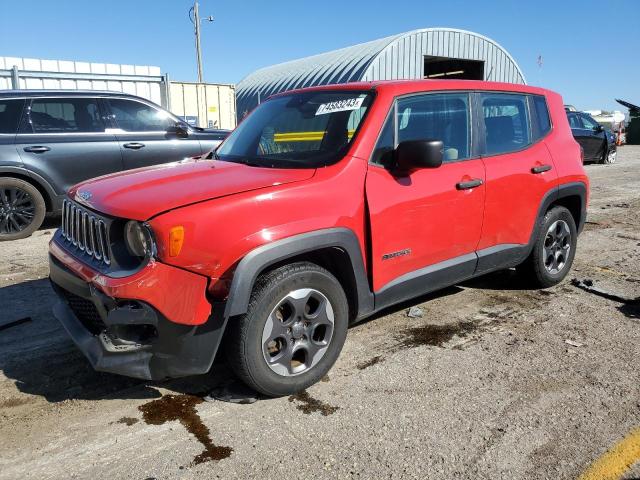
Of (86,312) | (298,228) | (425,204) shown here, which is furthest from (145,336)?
(425,204)

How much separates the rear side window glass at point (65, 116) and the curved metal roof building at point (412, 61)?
12.1m

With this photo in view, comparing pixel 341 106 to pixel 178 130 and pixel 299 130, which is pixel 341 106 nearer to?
pixel 299 130

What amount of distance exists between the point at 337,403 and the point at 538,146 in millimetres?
2834

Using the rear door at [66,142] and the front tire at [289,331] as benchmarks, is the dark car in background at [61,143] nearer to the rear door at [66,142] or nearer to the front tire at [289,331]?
the rear door at [66,142]

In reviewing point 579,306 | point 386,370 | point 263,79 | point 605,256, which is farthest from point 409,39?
point 386,370

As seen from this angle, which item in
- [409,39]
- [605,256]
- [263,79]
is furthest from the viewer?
[263,79]

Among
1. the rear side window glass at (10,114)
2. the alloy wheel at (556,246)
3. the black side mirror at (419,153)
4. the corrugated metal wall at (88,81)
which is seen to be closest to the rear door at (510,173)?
the alloy wheel at (556,246)

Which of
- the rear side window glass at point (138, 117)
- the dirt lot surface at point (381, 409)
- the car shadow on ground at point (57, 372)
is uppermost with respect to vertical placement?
the rear side window glass at point (138, 117)

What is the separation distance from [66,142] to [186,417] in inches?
218

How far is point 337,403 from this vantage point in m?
2.94

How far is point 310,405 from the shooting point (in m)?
2.93

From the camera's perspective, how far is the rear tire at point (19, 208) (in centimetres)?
677

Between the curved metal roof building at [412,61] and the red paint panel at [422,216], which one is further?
the curved metal roof building at [412,61]

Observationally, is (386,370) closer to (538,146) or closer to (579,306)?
(579,306)
